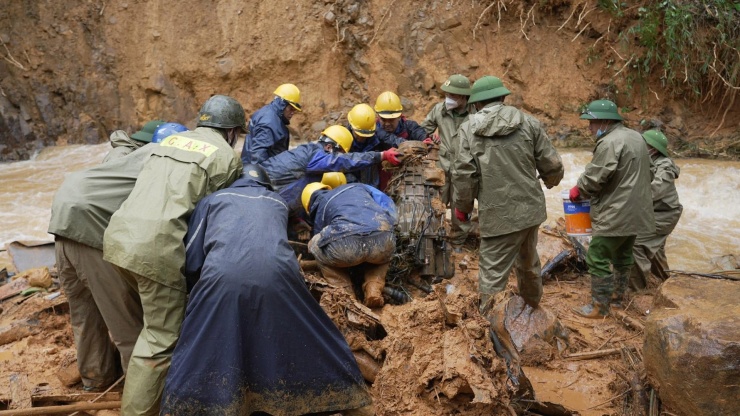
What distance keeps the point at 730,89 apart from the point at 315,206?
26.5 ft

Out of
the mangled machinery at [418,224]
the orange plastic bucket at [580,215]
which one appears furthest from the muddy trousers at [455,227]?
the orange plastic bucket at [580,215]

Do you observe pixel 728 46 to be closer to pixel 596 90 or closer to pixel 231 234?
pixel 596 90

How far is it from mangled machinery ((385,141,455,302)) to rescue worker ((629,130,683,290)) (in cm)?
166

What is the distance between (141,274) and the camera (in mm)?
2834

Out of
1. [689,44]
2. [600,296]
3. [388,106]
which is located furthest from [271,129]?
[689,44]

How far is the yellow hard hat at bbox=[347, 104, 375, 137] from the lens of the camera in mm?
5805

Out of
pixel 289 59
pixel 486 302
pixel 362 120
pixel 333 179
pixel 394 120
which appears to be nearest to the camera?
pixel 486 302

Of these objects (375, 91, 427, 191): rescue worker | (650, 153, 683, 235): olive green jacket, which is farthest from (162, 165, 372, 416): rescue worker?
(650, 153, 683, 235): olive green jacket

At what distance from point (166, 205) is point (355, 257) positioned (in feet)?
5.52

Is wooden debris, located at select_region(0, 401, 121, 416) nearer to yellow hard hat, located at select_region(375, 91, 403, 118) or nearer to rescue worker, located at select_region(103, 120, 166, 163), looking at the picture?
rescue worker, located at select_region(103, 120, 166, 163)

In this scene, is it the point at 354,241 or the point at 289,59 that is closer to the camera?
the point at 354,241

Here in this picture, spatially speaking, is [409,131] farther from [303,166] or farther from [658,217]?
[658,217]

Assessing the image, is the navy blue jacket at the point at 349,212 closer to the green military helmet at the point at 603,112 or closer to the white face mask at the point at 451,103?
the white face mask at the point at 451,103

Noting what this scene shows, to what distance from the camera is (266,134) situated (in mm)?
5910
